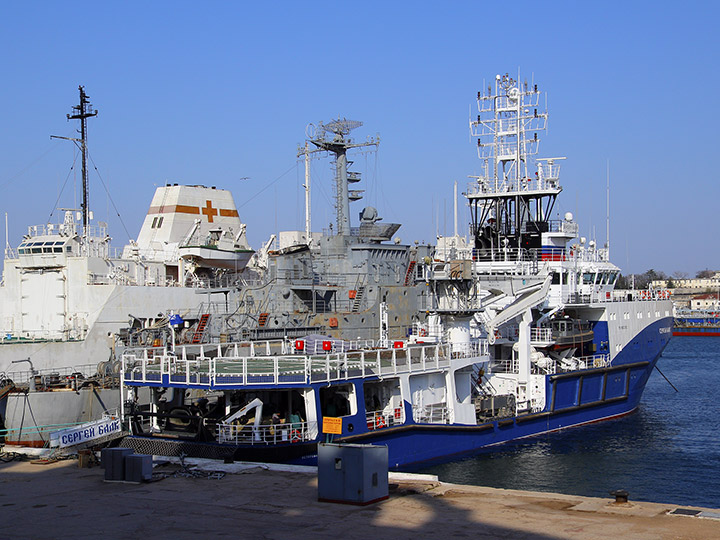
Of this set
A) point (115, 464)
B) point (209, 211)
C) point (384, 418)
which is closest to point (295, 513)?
point (115, 464)

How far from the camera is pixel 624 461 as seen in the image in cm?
2561

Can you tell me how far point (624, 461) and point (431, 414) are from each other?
659cm

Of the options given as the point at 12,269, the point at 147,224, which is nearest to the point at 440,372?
the point at 12,269

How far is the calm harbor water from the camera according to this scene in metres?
22.2

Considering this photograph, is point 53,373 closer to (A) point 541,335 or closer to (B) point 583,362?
(A) point 541,335

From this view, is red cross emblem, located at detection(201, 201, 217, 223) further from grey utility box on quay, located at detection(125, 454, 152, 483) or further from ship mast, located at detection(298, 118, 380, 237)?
grey utility box on quay, located at detection(125, 454, 152, 483)

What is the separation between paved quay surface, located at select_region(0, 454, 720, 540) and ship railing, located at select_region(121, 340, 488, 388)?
4.35 m

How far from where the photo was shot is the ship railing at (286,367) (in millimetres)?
19562

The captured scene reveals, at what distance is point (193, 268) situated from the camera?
126 ft

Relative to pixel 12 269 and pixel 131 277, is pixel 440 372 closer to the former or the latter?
pixel 131 277

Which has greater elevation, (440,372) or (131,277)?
(131,277)

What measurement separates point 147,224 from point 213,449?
83.7ft

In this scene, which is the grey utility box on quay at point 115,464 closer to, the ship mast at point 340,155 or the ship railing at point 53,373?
the ship railing at point 53,373

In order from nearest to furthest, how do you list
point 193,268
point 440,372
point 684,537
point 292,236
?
point 684,537 → point 440,372 → point 193,268 → point 292,236
